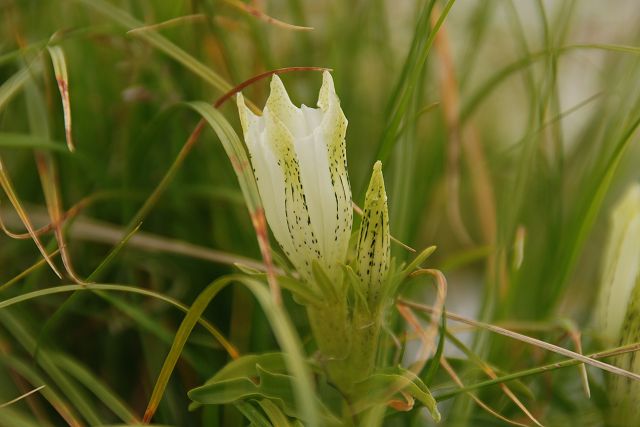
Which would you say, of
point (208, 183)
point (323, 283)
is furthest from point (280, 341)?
point (208, 183)

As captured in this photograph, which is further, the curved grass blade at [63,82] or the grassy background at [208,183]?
the grassy background at [208,183]

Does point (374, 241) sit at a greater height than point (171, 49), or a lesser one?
lesser

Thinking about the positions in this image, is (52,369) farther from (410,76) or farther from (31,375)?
(410,76)

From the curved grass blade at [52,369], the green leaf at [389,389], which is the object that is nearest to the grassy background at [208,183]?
the curved grass blade at [52,369]

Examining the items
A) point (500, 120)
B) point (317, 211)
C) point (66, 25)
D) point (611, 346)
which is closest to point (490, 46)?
point (500, 120)

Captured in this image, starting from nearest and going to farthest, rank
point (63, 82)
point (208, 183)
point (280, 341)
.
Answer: point (280, 341) < point (63, 82) < point (208, 183)

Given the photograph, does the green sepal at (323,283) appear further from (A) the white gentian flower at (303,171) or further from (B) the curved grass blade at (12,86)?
(B) the curved grass blade at (12,86)

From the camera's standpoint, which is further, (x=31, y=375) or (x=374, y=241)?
(x=31, y=375)
